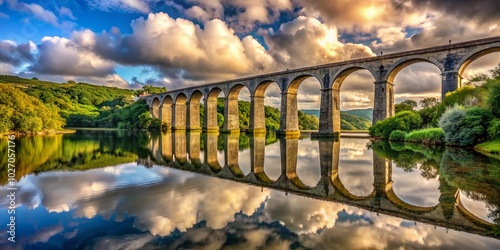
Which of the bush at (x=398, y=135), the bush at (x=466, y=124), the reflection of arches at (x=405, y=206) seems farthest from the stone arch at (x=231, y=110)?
the reflection of arches at (x=405, y=206)

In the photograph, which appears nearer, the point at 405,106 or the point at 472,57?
the point at 472,57

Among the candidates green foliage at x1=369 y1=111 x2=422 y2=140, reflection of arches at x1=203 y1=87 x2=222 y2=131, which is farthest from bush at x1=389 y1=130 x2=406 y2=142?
reflection of arches at x1=203 y1=87 x2=222 y2=131

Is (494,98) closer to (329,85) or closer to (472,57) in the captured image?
(472,57)

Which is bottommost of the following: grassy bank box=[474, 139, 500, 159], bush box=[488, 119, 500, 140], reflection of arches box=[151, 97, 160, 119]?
grassy bank box=[474, 139, 500, 159]

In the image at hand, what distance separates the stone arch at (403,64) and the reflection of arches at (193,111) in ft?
97.4

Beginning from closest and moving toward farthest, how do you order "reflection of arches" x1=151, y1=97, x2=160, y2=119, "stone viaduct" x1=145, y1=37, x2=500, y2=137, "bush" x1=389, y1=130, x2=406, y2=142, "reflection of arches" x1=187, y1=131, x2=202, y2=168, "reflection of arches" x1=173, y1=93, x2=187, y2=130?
"reflection of arches" x1=187, y1=131, x2=202, y2=168 → "bush" x1=389, y1=130, x2=406, y2=142 → "stone viaduct" x1=145, y1=37, x2=500, y2=137 → "reflection of arches" x1=173, y1=93, x2=187, y2=130 → "reflection of arches" x1=151, y1=97, x2=160, y2=119

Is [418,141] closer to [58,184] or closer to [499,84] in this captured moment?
[499,84]

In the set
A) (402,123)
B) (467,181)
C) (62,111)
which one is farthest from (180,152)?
(62,111)

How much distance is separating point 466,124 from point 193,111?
39.5m

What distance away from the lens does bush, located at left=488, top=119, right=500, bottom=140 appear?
12625mm

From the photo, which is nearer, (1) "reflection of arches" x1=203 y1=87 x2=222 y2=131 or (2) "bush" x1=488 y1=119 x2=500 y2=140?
(2) "bush" x1=488 y1=119 x2=500 y2=140

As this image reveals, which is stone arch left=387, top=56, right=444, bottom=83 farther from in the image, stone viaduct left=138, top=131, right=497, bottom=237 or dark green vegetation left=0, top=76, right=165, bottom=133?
dark green vegetation left=0, top=76, right=165, bottom=133

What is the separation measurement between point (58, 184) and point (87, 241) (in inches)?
151

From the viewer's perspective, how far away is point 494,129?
12766mm
